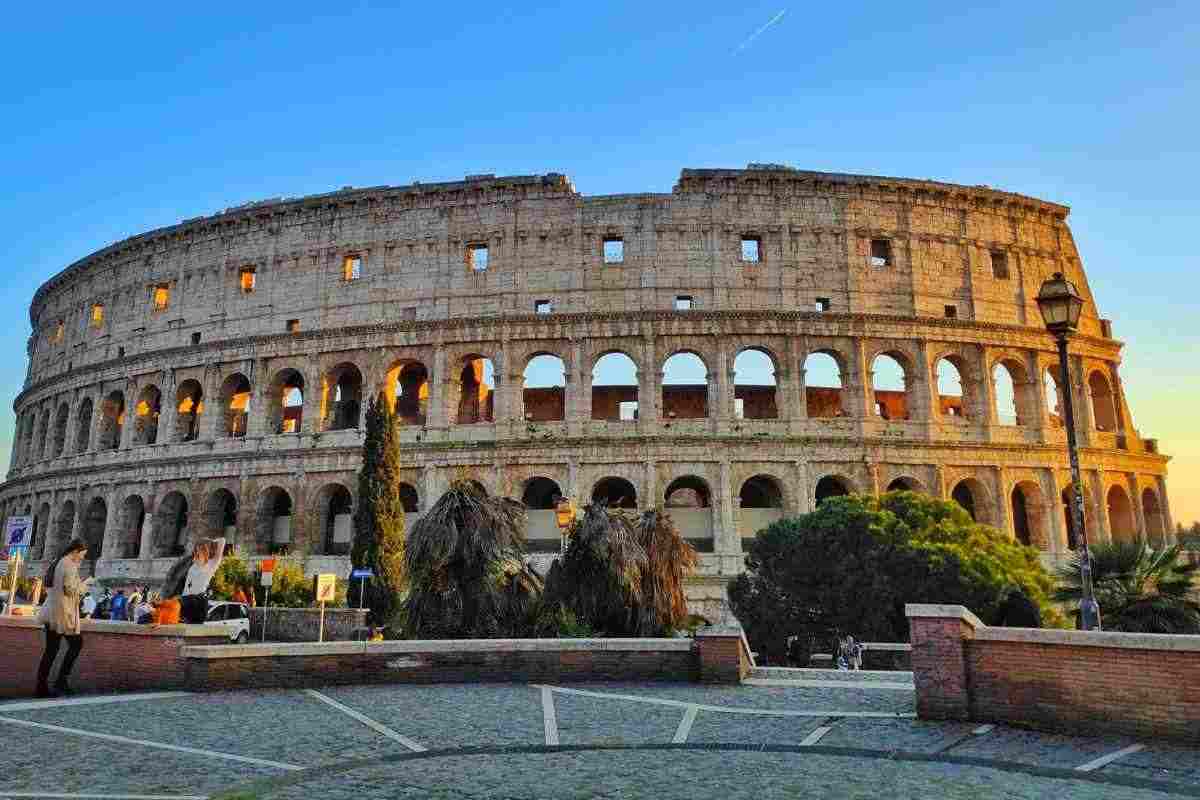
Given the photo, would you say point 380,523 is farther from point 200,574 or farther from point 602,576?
point 200,574

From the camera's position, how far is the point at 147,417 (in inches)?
1566

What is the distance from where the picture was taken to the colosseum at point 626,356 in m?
32.5

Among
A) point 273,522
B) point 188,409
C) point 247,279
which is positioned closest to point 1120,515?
point 273,522

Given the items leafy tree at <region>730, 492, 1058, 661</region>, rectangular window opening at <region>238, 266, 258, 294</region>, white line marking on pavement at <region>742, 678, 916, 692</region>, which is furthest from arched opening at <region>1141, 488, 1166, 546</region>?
rectangular window opening at <region>238, 266, 258, 294</region>

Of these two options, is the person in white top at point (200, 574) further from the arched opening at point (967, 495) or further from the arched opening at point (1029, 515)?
the arched opening at point (1029, 515)

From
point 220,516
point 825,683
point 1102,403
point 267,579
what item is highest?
point 1102,403

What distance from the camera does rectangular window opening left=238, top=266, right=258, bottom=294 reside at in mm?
38344

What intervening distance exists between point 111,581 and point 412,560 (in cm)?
2650

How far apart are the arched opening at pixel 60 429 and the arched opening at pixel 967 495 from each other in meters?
42.9

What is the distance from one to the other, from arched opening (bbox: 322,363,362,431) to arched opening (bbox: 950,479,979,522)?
25795 millimetres

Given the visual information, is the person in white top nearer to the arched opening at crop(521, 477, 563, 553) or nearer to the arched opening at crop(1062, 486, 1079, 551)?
the arched opening at crop(521, 477, 563, 553)

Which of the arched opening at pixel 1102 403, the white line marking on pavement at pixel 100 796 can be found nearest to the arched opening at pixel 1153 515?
the arched opening at pixel 1102 403

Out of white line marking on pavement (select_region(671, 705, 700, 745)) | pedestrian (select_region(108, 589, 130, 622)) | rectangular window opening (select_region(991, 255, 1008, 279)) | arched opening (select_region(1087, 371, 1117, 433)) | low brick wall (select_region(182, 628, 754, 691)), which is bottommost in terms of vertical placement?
white line marking on pavement (select_region(671, 705, 700, 745))

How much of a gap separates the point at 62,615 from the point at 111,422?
114 ft
